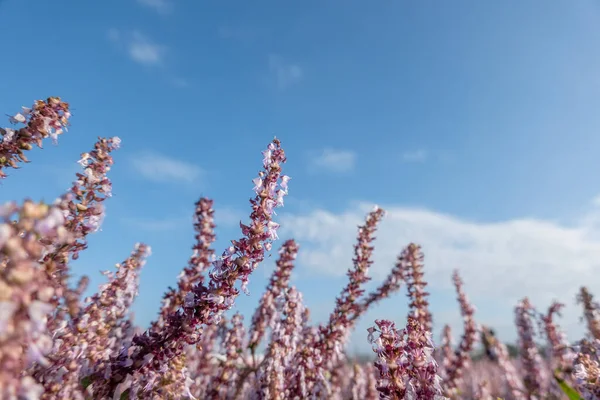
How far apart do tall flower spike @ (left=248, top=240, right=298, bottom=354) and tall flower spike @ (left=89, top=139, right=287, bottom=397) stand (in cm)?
396

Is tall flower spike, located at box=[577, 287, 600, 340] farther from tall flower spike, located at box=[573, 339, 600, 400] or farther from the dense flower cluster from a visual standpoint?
tall flower spike, located at box=[573, 339, 600, 400]

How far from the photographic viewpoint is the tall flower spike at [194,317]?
4184 mm

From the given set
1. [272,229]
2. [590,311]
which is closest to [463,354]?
[590,311]

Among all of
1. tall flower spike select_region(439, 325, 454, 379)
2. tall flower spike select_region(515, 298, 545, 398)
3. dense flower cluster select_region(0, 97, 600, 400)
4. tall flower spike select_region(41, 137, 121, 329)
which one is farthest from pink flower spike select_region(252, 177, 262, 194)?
tall flower spike select_region(515, 298, 545, 398)

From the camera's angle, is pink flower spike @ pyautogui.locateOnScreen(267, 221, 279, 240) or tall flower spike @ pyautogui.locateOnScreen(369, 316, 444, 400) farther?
pink flower spike @ pyautogui.locateOnScreen(267, 221, 279, 240)

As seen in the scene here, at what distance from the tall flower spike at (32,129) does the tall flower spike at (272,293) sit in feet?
17.7

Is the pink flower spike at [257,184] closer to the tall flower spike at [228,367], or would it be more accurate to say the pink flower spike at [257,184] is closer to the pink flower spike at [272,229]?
the pink flower spike at [272,229]

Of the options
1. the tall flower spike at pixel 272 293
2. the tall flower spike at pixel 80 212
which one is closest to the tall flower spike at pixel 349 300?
the tall flower spike at pixel 272 293

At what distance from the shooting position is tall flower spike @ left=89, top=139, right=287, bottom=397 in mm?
4184

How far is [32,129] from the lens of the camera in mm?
4539

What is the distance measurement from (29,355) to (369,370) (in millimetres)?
15464

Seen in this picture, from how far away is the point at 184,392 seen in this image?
511 centimetres

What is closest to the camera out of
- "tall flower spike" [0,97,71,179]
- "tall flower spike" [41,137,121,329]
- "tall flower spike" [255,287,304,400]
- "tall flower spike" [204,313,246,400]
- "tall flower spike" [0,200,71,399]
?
"tall flower spike" [0,200,71,399]

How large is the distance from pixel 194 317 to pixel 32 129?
337 centimetres
